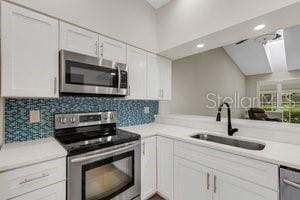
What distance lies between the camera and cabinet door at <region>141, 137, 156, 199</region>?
1908 mm

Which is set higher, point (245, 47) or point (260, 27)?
point (245, 47)

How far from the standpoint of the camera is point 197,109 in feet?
12.7

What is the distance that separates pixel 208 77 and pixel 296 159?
3.47 meters

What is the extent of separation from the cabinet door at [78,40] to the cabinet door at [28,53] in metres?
0.07

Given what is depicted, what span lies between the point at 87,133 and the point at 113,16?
4.52 ft

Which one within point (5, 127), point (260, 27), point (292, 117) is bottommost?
point (292, 117)

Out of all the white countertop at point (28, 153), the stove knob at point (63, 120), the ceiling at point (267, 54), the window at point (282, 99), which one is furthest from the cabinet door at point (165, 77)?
the window at point (282, 99)

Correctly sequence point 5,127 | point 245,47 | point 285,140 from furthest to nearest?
point 245,47 < point 285,140 < point 5,127

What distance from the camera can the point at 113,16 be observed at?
190 cm

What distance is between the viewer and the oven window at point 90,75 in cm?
A: 149

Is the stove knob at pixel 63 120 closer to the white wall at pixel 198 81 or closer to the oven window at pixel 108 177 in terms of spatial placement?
the oven window at pixel 108 177

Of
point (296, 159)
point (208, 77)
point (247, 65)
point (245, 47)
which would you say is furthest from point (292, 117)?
point (296, 159)

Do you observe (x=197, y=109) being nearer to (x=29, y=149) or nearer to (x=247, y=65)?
(x=29, y=149)

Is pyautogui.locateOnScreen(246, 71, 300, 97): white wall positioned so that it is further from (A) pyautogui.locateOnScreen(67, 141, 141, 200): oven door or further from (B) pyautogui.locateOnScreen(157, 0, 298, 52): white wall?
(A) pyautogui.locateOnScreen(67, 141, 141, 200): oven door
